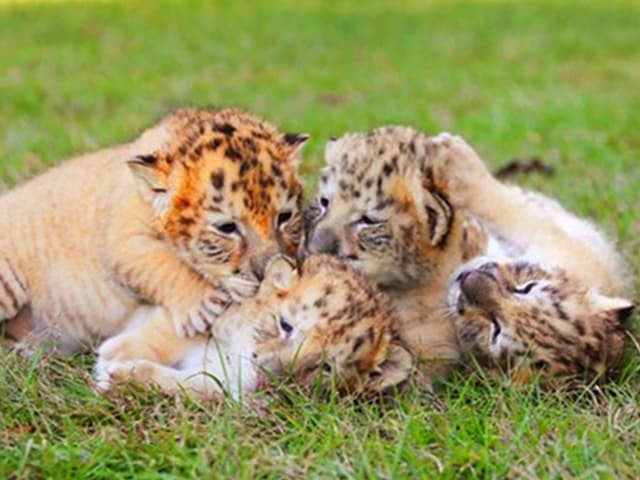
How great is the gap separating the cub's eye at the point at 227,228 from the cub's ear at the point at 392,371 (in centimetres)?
77

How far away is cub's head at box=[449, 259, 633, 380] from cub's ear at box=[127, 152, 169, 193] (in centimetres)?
126

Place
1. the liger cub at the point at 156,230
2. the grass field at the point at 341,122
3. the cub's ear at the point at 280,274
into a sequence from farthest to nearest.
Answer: the liger cub at the point at 156,230, the cub's ear at the point at 280,274, the grass field at the point at 341,122

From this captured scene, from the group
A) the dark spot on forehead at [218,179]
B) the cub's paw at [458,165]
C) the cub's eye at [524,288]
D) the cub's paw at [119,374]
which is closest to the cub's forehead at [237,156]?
the dark spot on forehead at [218,179]

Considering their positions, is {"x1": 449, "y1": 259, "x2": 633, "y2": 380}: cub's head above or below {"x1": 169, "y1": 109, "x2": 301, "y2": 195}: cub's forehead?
below

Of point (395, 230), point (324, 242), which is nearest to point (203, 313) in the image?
point (324, 242)

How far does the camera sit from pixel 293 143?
5.42 meters

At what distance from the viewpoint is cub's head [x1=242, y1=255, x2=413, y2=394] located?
475 centimetres

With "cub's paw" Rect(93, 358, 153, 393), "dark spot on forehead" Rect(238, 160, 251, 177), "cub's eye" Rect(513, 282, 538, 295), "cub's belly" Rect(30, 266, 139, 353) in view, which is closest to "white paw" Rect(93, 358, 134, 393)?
"cub's paw" Rect(93, 358, 153, 393)

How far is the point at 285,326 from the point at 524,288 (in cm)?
100

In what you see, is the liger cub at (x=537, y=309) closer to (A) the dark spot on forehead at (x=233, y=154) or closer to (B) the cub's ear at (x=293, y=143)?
(B) the cub's ear at (x=293, y=143)

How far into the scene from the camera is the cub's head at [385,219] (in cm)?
536

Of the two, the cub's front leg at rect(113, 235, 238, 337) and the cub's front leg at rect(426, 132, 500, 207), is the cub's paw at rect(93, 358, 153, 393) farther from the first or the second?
the cub's front leg at rect(426, 132, 500, 207)

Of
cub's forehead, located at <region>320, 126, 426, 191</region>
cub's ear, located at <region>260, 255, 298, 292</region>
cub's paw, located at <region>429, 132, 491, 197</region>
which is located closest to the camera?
cub's ear, located at <region>260, 255, 298, 292</region>

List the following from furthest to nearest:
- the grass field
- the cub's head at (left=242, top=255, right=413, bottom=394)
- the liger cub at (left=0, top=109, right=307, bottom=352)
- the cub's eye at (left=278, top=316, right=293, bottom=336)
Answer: the liger cub at (left=0, top=109, right=307, bottom=352)
the cub's eye at (left=278, top=316, right=293, bottom=336)
the cub's head at (left=242, top=255, right=413, bottom=394)
the grass field
